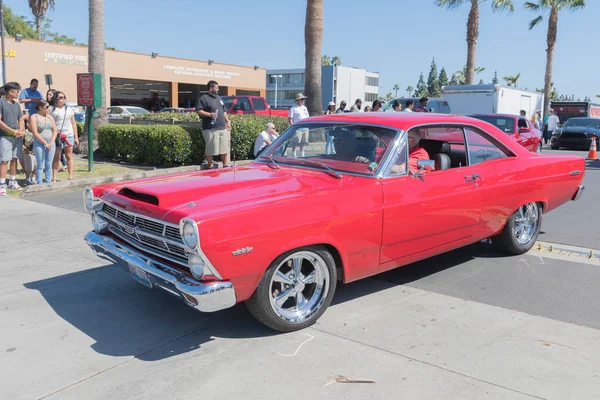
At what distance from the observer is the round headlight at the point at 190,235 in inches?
134

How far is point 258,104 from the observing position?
18.9 m

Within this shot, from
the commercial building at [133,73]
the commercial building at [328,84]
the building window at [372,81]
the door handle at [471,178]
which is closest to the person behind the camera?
the door handle at [471,178]

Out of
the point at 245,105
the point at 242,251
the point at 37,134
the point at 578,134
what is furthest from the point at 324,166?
the point at 578,134

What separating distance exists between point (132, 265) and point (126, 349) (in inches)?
23.5

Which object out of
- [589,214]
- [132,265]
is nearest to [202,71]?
[589,214]

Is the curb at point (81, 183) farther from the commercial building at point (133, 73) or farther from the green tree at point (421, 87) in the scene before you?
the green tree at point (421, 87)

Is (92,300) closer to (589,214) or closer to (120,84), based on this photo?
(589,214)

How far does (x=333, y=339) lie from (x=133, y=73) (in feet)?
→ 137

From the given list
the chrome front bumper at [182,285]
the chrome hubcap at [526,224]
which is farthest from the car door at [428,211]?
the chrome front bumper at [182,285]

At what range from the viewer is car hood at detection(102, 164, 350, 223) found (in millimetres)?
3734

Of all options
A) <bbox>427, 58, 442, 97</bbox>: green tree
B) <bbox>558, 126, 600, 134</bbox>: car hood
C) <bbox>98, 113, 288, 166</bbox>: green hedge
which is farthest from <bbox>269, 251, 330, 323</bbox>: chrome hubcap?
<bbox>427, 58, 442, 97</bbox>: green tree

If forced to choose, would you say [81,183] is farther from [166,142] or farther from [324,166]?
[324,166]

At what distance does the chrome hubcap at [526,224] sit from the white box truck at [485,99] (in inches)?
642

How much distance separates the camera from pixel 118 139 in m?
13.3
